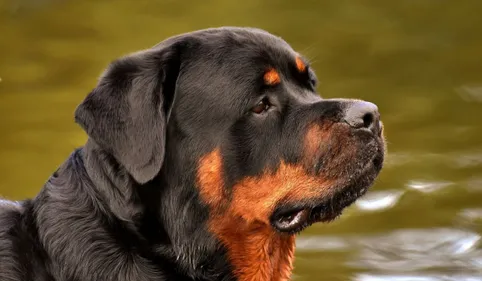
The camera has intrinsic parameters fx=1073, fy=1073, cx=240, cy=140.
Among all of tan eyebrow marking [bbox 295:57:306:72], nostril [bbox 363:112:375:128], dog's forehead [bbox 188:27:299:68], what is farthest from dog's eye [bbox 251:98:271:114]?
nostril [bbox 363:112:375:128]

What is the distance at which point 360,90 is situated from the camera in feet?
31.7

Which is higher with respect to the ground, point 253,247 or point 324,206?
point 324,206

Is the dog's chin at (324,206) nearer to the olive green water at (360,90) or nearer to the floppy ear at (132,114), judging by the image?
the floppy ear at (132,114)

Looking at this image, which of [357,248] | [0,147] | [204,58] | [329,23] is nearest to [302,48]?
[329,23]

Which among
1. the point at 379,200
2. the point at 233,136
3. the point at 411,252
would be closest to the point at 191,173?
the point at 233,136

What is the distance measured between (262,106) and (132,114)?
0.54m

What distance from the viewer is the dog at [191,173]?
4.12 m

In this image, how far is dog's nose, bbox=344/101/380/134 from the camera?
422cm

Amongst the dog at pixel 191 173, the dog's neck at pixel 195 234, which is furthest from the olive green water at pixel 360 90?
the dog at pixel 191 173

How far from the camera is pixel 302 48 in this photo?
36.3 ft

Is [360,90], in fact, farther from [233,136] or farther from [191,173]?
[191,173]

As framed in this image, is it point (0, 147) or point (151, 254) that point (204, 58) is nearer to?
point (151, 254)

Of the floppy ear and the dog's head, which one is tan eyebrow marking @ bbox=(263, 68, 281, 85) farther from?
the floppy ear

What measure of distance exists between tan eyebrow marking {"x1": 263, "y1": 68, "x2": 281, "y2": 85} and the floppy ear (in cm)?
40
